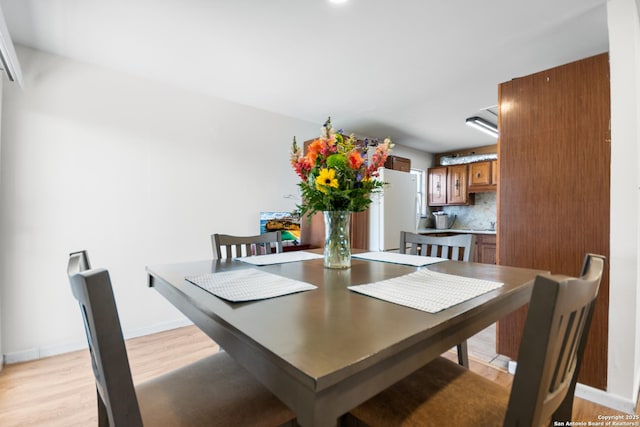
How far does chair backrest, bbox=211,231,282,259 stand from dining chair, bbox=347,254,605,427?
44.6 inches

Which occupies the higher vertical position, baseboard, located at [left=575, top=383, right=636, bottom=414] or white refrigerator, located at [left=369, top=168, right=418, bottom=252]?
white refrigerator, located at [left=369, top=168, right=418, bottom=252]

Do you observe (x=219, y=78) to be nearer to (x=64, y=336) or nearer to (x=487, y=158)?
(x=64, y=336)

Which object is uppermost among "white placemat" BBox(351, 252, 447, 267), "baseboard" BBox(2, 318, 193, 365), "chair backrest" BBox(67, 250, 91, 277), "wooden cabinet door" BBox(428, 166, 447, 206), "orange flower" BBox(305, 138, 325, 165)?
"wooden cabinet door" BBox(428, 166, 447, 206)

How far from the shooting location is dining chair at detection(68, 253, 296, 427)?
583mm

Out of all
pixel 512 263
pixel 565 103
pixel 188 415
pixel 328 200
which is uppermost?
pixel 565 103

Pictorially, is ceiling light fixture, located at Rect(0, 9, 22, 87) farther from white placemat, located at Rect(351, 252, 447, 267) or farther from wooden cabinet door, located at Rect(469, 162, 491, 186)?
wooden cabinet door, located at Rect(469, 162, 491, 186)

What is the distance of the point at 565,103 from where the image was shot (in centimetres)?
182

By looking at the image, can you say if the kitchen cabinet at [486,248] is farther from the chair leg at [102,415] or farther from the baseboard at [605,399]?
the chair leg at [102,415]

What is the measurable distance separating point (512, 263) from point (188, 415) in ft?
7.02

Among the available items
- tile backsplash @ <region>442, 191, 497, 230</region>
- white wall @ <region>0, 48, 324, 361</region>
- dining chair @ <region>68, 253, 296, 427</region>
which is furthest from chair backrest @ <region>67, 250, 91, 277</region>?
tile backsplash @ <region>442, 191, 497, 230</region>

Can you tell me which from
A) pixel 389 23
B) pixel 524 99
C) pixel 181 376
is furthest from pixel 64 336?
pixel 524 99

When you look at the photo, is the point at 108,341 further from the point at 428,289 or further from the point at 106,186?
the point at 106,186

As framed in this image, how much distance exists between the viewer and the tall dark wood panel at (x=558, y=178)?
1703 mm

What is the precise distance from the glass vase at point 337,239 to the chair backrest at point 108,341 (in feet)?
2.77
